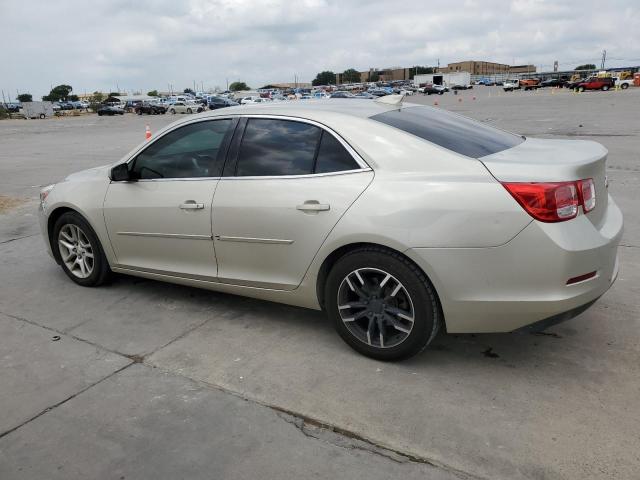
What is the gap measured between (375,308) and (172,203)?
1793mm

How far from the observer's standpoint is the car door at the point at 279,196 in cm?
341

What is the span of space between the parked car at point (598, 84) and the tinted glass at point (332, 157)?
67.0 m

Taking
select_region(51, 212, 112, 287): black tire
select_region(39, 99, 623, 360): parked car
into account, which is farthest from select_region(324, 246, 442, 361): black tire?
select_region(51, 212, 112, 287): black tire

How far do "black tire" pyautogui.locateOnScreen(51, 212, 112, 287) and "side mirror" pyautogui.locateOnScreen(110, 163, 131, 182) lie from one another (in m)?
0.64

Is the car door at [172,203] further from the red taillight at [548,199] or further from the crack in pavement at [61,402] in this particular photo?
the red taillight at [548,199]

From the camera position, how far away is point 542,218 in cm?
286

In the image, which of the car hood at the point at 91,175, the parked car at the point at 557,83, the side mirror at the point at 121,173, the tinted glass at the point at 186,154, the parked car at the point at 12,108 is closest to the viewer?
the tinted glass at the point at 186,154

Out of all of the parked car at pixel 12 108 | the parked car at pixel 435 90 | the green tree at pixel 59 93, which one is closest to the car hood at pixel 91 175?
the parked car at pixel 12 108

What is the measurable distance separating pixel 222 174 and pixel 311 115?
2.56 feet

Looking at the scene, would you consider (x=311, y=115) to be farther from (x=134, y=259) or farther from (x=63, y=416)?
(x=63, y=416)

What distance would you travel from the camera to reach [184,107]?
54844mm

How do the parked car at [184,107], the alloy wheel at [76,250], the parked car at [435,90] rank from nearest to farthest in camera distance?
the alloy wheel at [76,250] < the parked car at [184,107] < the parked car at [435,90]

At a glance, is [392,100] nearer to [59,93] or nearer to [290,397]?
[290,397]

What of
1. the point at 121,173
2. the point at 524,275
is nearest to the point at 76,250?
the point at 121,173
